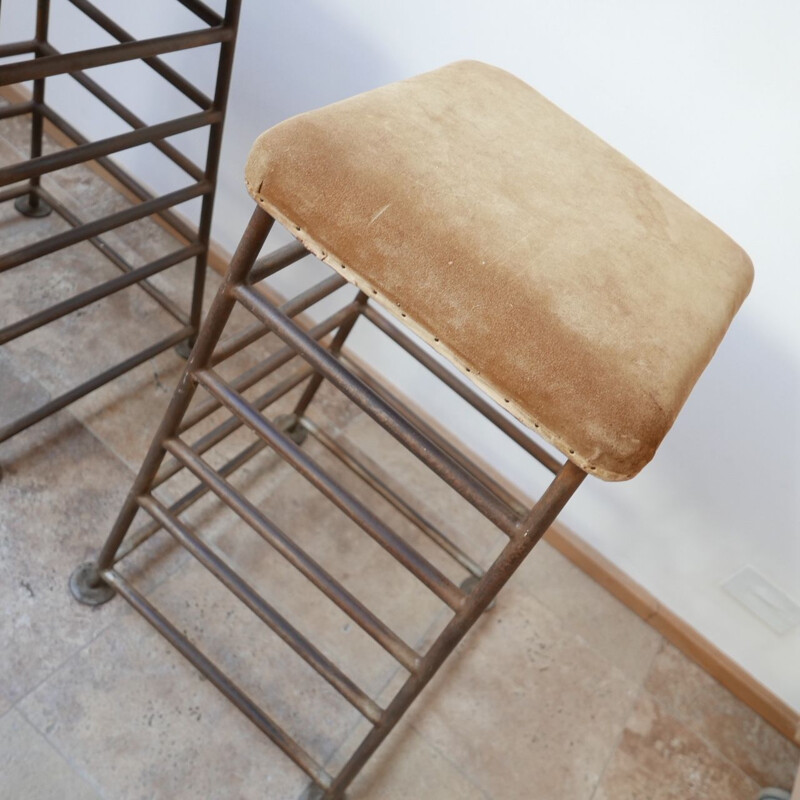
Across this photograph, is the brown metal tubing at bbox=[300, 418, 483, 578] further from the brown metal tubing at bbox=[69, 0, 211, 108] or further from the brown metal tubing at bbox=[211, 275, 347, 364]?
the brown metal tubing at bbox=[69, 0, 211, 108]

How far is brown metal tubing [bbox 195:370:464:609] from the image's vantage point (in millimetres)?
728

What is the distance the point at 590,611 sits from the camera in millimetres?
1325

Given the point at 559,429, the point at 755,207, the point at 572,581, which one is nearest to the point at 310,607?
the point at 572,581

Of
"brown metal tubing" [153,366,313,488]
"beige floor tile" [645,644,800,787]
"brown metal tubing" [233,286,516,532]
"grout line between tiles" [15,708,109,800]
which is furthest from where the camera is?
"beige floor tile" [645,644,800,787]

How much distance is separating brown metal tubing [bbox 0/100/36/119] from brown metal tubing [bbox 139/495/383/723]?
642 millimetres

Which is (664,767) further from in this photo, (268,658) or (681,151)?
(681,151)

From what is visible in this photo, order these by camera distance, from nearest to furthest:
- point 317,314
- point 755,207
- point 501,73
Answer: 1. point 501,73
2. point 755,207
3. point 317,314

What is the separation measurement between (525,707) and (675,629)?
0.34m

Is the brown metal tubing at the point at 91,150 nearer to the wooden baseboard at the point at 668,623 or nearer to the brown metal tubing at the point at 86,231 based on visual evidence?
the brown metal tubing at the point at 86,231

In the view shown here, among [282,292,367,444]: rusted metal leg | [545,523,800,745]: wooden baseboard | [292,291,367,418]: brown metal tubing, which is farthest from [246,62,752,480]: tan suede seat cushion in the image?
[545,523,800,745]: wooden baseboard

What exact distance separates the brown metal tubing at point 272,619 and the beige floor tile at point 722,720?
2.10 feet

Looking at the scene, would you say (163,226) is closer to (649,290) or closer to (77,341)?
(77,341)

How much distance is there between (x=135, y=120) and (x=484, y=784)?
3.52 ft

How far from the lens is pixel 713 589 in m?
1.27
